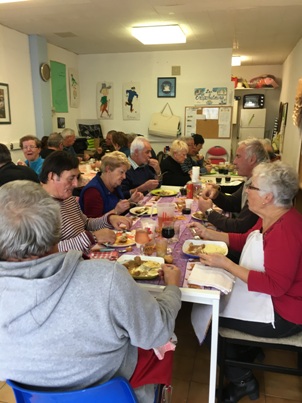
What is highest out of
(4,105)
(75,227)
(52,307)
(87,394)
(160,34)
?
(160,34)

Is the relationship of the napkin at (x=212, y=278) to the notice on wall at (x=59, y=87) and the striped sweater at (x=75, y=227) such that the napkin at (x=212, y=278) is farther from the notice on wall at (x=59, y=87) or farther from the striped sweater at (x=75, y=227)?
the notice on wall at (x=59, y=87)

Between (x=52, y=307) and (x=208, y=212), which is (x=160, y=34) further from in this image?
(x=52, y=307)

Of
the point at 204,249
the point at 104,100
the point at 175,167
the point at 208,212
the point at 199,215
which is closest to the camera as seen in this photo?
the point at 204,249

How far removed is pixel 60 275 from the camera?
91 cm

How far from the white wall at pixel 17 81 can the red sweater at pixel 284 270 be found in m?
4.30

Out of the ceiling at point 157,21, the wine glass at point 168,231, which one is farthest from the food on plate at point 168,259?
the ceiling at point 157,21

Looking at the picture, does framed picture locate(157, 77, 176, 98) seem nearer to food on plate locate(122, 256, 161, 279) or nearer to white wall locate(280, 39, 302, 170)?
white wall locate(280, 39, 302, 170)

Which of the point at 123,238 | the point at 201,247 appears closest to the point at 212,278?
the point at 201,247

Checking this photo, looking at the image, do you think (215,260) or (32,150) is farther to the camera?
(32,150)

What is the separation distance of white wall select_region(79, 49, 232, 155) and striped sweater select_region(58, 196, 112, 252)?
4.85 metres

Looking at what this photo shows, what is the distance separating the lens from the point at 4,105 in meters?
4.76

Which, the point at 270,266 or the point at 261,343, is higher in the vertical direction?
the point at 270,266

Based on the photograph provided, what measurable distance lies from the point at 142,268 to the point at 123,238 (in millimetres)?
421

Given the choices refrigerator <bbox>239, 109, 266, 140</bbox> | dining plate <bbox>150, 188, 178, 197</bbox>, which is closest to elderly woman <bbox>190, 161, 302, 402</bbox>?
dining plate <bbox>150, 188, 178, 197</bbox>
